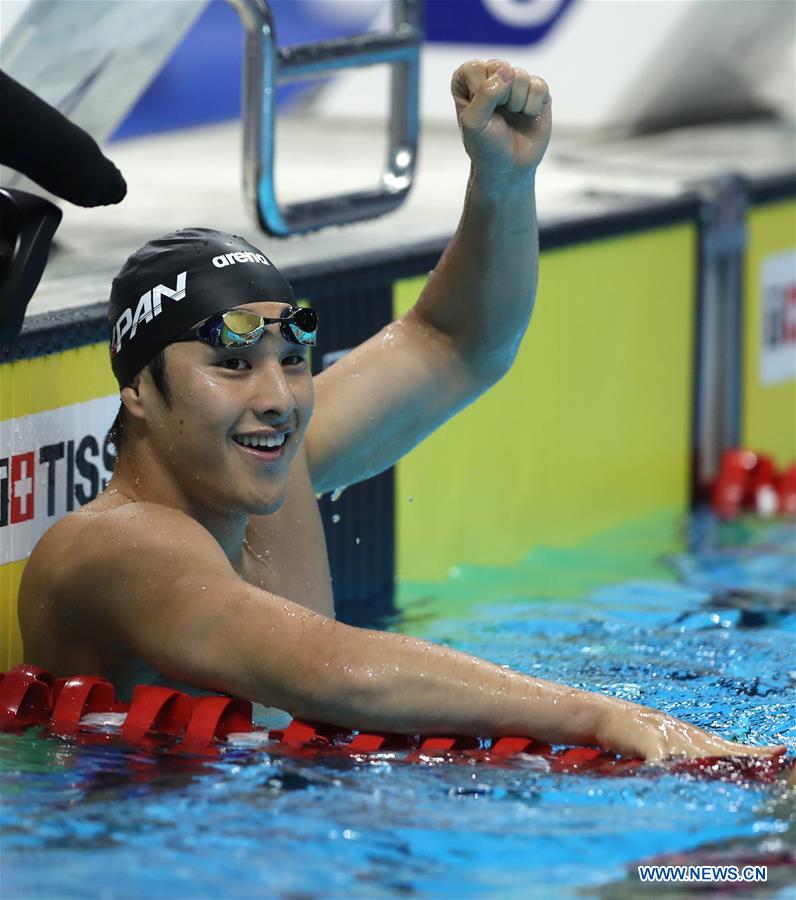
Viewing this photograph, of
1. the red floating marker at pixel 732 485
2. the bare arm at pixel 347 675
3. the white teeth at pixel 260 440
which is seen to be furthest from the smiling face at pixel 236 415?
the red floating marker at pixel 732 485

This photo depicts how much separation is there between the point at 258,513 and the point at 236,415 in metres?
0.15

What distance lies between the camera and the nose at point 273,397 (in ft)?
8.88

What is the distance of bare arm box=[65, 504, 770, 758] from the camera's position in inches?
99.7

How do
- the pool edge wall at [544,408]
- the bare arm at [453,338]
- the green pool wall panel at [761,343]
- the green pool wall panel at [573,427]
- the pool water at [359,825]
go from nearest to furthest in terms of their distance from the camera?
the pool water at [359,825]
the bare arm at [453,338]
the pool edge wall at [544,408]
the green pool wall panel at [573,427]
the green pool wall panel at [761,343]

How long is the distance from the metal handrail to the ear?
1.16 metres

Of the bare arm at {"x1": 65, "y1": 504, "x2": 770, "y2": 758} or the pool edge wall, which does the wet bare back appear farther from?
the pool edge wall

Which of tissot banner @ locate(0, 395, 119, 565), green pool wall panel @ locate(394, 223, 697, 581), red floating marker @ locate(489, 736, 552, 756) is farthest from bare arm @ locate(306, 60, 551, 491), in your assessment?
green pool wall panel @ locate(394, 223, 697, 581)

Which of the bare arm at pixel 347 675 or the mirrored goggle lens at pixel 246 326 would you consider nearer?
the bare arm at pixel 347 675

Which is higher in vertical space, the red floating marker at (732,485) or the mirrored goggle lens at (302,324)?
the mirrored goggle lens at (302,324)

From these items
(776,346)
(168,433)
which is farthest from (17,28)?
(776,346)

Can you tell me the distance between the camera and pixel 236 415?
271 centimetres

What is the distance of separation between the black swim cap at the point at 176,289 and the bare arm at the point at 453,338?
41 cm

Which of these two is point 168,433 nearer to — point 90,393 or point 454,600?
point 90,393

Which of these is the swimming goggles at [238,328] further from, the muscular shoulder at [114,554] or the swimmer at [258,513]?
the muscular shoulder at [114,554]
